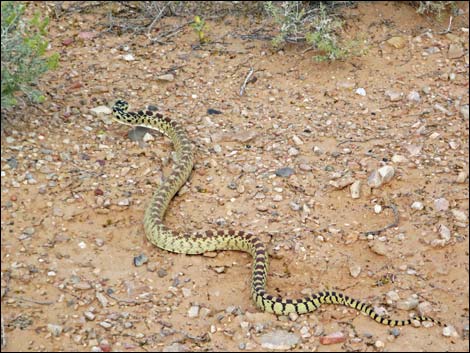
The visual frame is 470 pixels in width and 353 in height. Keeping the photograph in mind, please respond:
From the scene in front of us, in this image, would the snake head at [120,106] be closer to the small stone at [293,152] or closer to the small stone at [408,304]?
the small stone at [293,152]

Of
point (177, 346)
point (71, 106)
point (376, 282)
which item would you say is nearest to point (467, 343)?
point (376, 282)

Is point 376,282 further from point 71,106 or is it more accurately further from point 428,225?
point 71,106

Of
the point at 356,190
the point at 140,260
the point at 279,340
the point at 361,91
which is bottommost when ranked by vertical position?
the point at 140,260

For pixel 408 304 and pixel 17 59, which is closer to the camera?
pixel 408 304

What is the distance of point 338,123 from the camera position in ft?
32.0

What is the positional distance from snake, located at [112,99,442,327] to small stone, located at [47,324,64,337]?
168 centimetres

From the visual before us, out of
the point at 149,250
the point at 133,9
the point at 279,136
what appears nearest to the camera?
the point at 149,250

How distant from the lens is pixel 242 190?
8773mm

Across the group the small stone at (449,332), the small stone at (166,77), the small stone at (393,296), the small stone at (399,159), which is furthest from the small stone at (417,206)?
the small stone at (166,77)

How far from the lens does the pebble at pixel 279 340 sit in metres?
6.74

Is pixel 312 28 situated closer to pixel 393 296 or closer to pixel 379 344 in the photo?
pixel 393 296

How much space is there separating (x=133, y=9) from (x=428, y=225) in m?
7.01

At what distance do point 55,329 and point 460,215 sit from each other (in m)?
4.76

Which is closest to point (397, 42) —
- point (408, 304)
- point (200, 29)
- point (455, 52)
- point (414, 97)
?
point (455, 52)
